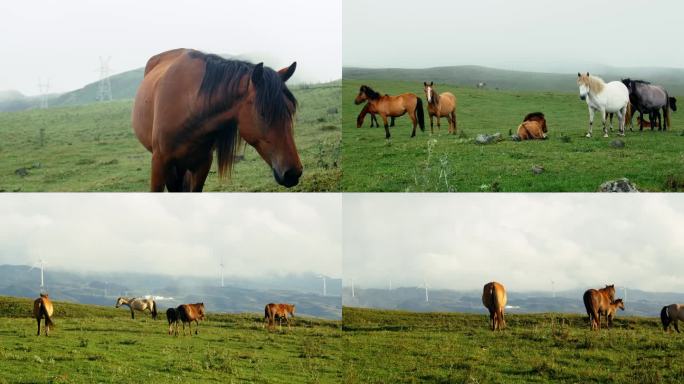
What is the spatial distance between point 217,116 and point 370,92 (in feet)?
7.51

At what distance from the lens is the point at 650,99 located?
9531 mm

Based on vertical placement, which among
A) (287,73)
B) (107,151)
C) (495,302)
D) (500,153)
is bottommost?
(495,302)

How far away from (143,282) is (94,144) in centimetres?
211

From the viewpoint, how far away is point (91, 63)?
10.8m

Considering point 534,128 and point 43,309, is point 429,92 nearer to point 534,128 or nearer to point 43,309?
point 534,128

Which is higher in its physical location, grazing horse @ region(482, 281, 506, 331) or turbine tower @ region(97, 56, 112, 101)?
turbine tower @ region(97, 56, 112, 101)

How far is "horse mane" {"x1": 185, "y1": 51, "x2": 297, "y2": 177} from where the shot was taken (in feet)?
27.6

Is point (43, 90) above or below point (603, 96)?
above

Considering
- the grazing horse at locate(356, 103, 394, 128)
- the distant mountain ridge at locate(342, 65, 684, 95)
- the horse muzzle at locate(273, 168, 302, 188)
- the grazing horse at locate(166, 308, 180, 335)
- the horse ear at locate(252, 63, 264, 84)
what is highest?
the distant mountain ridge at locate(342, 65, 684, 95)

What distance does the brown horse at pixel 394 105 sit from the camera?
32.2 ft

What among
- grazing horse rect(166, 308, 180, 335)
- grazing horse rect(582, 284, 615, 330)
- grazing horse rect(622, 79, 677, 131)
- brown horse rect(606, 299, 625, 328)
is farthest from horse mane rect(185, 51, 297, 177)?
brown horse rect(606, 299, 625, 328)

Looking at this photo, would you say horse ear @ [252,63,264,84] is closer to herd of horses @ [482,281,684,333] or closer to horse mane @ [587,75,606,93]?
herd of horses @ [482,281,684,333]

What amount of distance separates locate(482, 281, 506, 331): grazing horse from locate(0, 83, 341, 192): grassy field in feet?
7.75

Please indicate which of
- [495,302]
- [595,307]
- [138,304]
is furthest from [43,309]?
[595,307]
